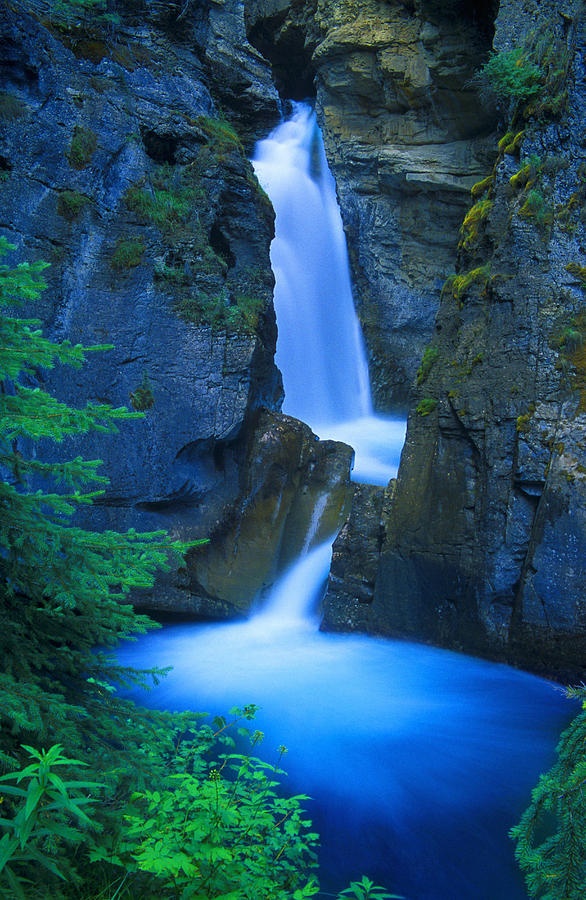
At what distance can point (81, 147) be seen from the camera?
952 cm

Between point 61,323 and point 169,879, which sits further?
point 61,323

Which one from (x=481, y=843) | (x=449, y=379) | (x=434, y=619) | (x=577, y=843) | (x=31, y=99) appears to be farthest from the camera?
(x=31, y=99)

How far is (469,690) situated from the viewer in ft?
22.4

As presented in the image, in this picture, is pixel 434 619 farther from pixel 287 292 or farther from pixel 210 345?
pixel 287 292

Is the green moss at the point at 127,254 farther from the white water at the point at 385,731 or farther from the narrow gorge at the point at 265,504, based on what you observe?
the white water at the point at 385,731

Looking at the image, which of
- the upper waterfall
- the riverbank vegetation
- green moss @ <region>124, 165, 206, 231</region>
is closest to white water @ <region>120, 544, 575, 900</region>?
the riverbank vegetation

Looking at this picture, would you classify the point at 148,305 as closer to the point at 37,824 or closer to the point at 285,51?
the point at 37,824

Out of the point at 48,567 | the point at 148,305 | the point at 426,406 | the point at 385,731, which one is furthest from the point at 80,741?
the point at 148,305

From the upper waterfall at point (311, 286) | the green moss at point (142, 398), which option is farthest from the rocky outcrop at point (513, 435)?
the upper waterfall at point (311, 286)

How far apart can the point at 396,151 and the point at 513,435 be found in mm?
10836

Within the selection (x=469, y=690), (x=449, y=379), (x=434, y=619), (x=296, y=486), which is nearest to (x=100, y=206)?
(x=296, y=486)

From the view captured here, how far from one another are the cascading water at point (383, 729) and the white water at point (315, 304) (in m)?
4.82

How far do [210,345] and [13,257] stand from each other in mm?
3003

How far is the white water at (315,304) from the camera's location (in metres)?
13.9
